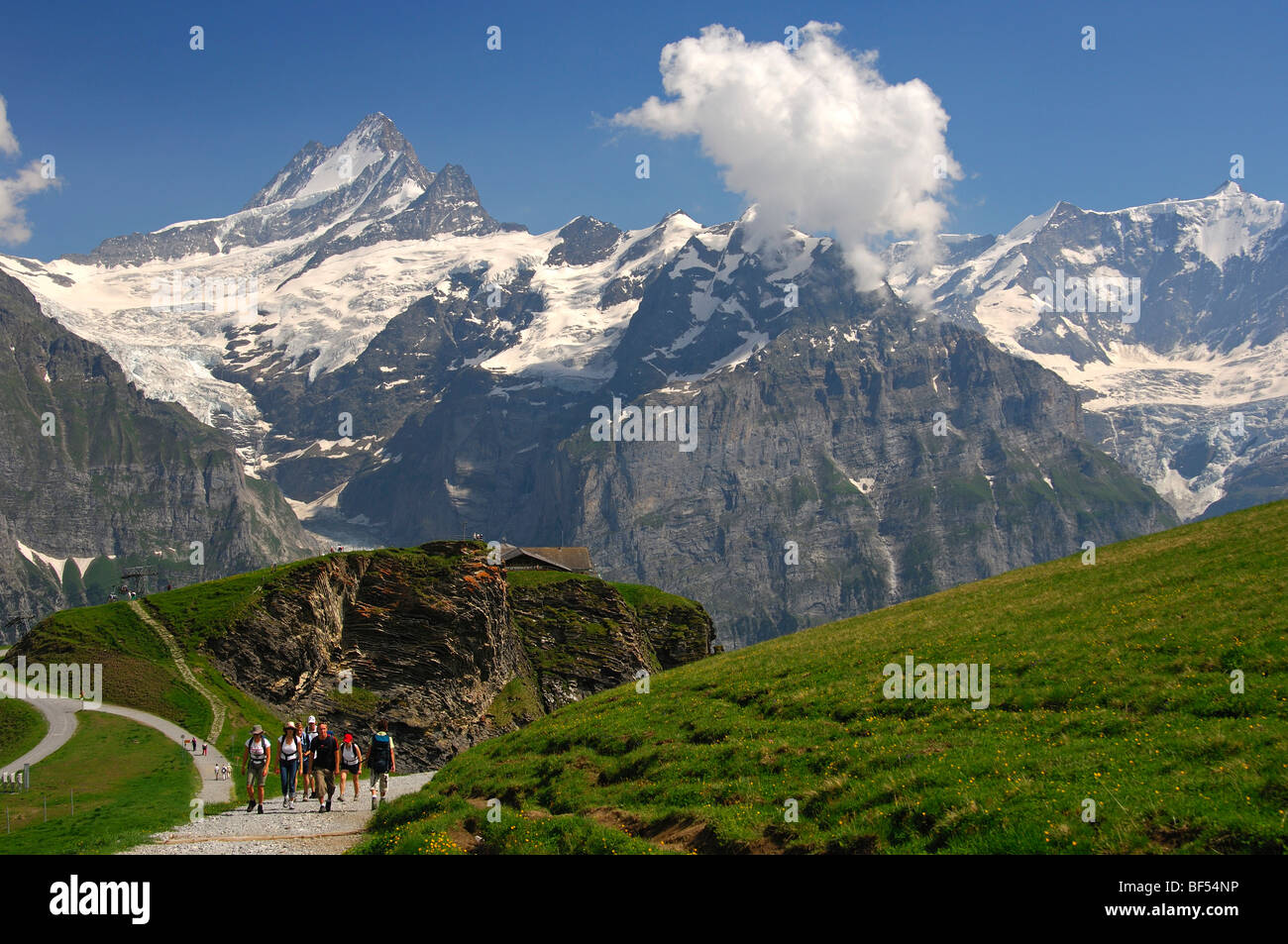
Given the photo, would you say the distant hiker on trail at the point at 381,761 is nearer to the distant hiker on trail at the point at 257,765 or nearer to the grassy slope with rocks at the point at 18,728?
the distant hiker on trail at the point at 257,765

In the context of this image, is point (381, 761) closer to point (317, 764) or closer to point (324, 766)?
point (324, 766)

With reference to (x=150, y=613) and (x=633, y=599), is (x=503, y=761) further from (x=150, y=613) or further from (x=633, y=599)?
(x=633, y=599)

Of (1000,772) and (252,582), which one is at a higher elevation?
(252,582)

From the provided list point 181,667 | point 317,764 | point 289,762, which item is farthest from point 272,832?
point 181,667

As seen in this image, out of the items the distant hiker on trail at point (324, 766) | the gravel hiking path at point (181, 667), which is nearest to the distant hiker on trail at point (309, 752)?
the distant hiker on trail at point (324, 766)

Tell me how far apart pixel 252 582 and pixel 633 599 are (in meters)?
56.7

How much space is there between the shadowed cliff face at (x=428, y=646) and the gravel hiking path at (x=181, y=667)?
290 cm

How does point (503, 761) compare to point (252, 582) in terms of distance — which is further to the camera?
point (252, 582)

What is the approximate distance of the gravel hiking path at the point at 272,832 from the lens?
25.9 meters

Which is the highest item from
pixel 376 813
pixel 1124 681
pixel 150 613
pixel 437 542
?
pixel 437 542

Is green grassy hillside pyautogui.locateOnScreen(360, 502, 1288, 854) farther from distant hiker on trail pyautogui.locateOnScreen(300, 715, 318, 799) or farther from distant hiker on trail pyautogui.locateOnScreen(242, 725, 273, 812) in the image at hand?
distant hiker on trail pyautogui.locateOnScreen(242, 725, 273, 812)

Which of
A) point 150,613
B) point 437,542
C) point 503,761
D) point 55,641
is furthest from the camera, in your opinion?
point 437,542

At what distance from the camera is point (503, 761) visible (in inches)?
1467
